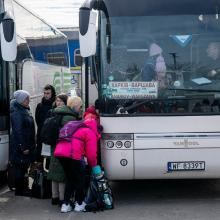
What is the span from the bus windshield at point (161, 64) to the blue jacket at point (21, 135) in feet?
4.91

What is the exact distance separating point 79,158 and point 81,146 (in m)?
0.17

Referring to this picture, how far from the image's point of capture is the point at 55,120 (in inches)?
329

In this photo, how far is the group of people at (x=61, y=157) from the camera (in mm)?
8078

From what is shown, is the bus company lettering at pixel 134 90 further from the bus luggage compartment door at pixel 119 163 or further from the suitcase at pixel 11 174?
the suitcase at pixel 11 174

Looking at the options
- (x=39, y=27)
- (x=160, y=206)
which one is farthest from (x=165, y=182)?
(x=39, y=27)

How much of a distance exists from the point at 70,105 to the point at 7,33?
153 cm

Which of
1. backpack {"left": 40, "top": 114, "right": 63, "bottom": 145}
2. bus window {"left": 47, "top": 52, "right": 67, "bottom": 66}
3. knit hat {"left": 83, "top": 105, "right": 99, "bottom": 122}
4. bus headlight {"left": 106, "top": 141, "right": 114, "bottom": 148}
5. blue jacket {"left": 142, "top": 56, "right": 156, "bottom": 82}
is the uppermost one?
bus window {"left": 47, "top": 52, "right": 67, "bottom": 66}

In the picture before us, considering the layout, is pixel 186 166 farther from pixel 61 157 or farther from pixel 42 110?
pixel 42 110

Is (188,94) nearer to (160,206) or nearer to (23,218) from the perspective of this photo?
(160,206)

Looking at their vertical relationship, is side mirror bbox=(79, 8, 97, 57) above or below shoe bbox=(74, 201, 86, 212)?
above

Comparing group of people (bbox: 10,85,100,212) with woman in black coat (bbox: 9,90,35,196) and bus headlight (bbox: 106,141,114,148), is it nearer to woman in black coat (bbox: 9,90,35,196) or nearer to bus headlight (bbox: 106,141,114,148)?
woman in black coat (bbox: 9,90,35,196)

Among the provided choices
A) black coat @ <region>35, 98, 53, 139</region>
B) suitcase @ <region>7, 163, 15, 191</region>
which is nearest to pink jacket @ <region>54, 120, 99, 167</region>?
suitcase @ <region>7, 163, 15, 191</region>

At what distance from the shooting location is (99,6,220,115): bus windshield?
27.6 ft

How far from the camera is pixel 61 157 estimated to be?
8.09 m
